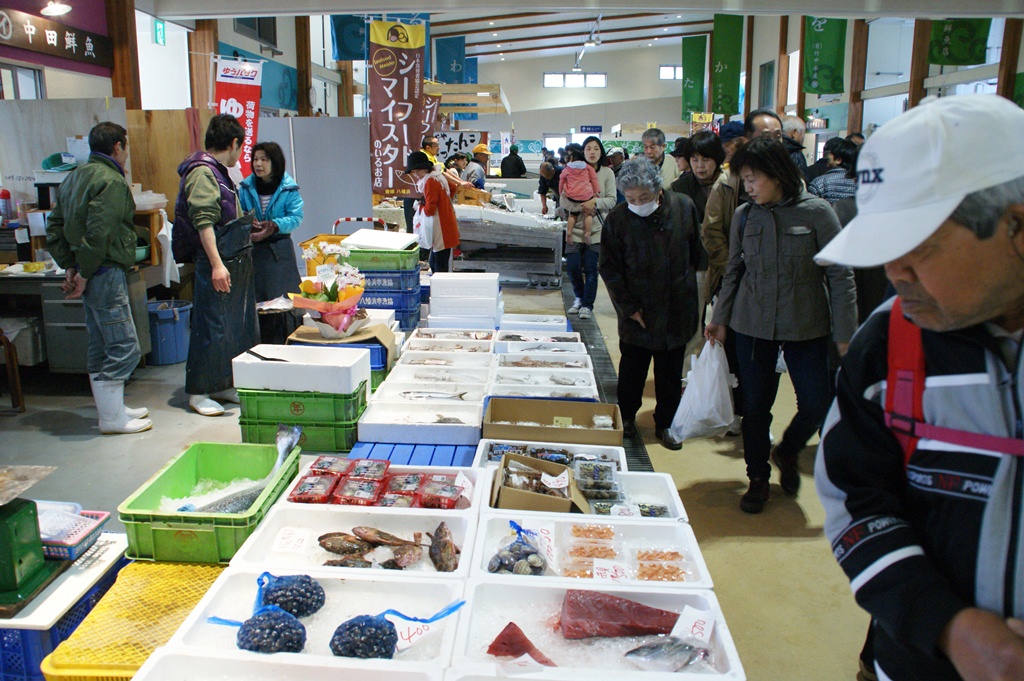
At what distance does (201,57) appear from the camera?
9.55m

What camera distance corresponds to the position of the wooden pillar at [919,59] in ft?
40.5

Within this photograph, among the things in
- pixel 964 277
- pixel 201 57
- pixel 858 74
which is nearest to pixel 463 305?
pixel 964 277

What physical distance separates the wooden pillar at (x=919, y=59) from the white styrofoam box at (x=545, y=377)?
1115 cm

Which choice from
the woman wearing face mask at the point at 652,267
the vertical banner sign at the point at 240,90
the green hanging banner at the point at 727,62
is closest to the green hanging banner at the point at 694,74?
the green hanging banner at the point at 727,62

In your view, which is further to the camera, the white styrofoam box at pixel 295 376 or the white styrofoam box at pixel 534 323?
the white styrofoam box at pixel 534 323

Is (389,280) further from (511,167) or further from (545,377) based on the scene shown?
(511,167)

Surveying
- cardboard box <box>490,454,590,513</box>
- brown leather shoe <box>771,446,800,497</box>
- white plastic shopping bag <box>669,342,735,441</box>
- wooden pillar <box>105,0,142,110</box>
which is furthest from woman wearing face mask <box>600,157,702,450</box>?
wooden pillar <box>105,0,142,110</box>

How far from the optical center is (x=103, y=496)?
3.64 metres

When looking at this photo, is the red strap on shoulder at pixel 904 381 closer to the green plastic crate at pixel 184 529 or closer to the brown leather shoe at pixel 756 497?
the green plastic crate at pixel 184 529

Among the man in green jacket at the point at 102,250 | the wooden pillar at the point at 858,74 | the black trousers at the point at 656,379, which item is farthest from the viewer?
the wooden pillar at the point at 858,74

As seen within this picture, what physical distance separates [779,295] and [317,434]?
202cm

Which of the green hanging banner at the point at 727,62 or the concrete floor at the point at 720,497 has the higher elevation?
the green hanging banner at the point at 727,62

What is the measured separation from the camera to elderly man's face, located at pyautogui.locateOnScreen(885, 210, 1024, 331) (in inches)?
36.0

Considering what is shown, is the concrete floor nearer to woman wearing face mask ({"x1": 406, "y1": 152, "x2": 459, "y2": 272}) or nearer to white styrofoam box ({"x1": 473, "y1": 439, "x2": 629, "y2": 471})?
white styrofoam box ({"x1": 473, "y1": 439, "x2": 629, "y2": 471})
